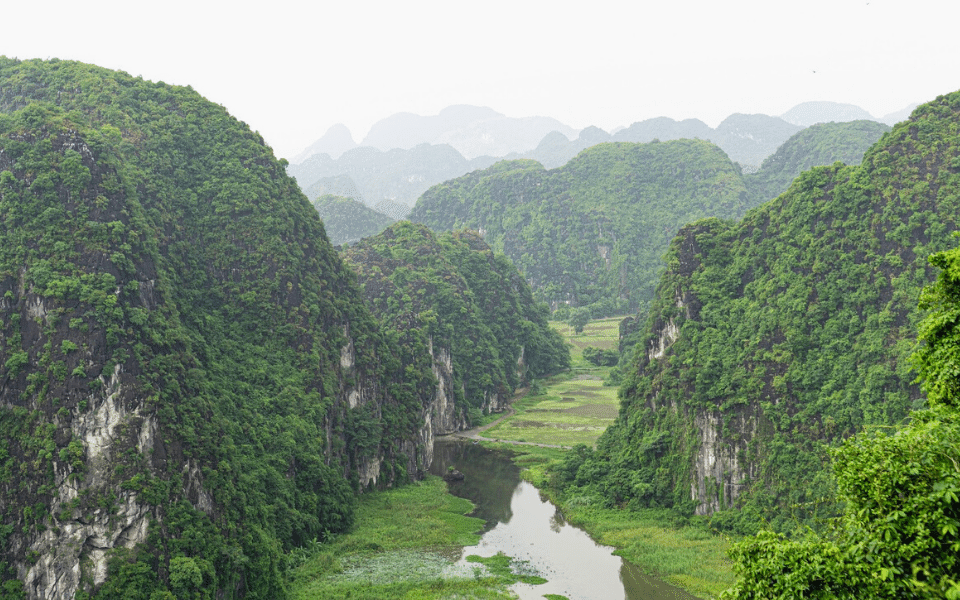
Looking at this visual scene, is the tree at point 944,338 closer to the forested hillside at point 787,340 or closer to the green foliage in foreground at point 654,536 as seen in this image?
the green foliage in foreground at point 654,536

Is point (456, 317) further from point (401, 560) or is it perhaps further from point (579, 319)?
point (401, 560)

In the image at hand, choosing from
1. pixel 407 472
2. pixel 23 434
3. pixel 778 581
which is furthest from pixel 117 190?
pixel 778 581

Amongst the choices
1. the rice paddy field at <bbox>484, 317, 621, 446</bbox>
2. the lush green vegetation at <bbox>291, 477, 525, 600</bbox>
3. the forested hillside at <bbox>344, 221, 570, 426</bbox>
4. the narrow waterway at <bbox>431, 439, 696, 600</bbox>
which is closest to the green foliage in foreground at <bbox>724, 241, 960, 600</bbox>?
the narrow waterway at <bbox>431, 439, 696, 600</bbox>

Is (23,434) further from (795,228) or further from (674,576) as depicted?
(795,228)

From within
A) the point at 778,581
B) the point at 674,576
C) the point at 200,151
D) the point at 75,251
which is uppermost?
the point at 200,151

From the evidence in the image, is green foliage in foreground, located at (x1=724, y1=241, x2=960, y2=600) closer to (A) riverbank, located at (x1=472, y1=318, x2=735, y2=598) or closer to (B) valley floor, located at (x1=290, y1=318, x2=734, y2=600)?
(A) riverbank, located at (x1=472, y1=318, x2=735, y2=598)

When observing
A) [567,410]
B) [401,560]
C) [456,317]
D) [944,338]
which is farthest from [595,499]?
[456,317]

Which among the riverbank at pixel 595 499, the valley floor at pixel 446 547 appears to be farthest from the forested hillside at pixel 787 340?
the valley floor at pixel 446 547
